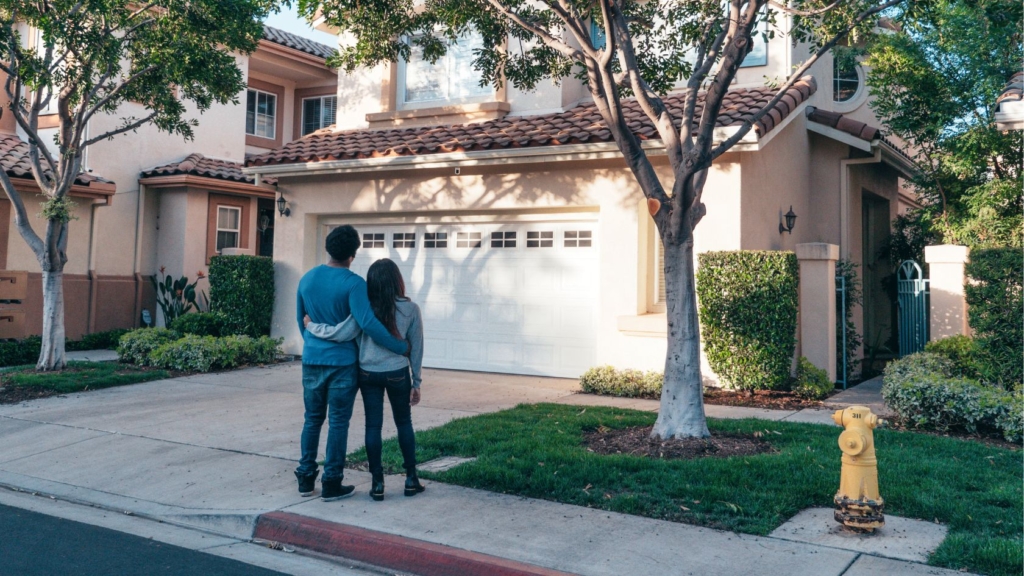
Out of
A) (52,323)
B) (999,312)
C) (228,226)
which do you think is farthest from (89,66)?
(999,312)

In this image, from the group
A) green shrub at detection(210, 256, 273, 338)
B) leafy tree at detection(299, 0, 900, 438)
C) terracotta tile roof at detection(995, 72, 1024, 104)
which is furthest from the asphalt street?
green shrub at detection(210, 256, 273, 338)

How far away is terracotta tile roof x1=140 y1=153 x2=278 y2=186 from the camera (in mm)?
17500

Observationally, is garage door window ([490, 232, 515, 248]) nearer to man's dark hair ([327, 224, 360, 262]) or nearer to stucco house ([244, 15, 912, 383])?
stucco house ([244, 15, 912, 383])

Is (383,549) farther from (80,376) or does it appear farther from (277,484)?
(80,376)

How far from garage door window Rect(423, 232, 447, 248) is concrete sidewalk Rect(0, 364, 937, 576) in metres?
2.82

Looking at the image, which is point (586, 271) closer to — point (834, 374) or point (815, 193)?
point (834, 374)

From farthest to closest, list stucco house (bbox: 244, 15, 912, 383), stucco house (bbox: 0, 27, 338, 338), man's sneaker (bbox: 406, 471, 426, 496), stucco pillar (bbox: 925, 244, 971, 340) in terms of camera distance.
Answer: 1. stucco house (bbox: 0, 27, 338, 338)
2. stucco house (bbox: 244, 15, 912, 383)
3. stucco pillar (bbox: 925, 244, 971, 340)
4. man's sneaker (bbox: 406, 471, 426, 496)

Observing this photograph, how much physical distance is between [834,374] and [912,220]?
17.4 ft

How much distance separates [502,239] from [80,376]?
6.20m

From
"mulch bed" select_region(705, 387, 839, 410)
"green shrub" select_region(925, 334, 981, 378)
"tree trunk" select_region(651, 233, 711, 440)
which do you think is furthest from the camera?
"mulch bed" select_region(705, 387, 839, 410)

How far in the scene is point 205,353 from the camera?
40.7 ft

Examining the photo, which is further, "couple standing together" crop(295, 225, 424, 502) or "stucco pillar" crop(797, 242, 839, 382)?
"stucco pillar" crop(797, 242, 839, 382)

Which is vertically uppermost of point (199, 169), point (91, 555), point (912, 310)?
point (199, 169)

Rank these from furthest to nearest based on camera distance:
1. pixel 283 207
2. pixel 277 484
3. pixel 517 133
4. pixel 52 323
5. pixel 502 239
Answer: pixel 283 207 < pixel 502 239 < pixel 517 133 < pixel 52 323 < pixel 277 484
